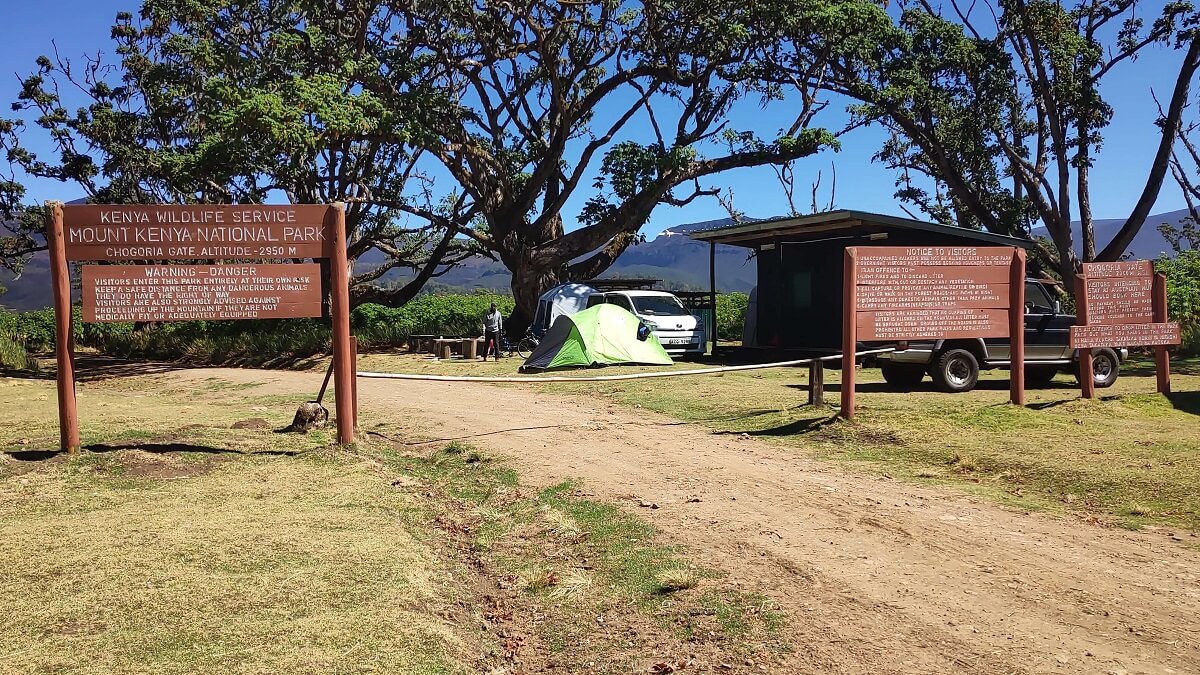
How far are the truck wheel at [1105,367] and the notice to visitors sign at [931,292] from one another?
4210mm

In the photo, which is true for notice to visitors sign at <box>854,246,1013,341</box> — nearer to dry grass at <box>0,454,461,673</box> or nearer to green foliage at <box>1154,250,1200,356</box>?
dry grass at <box>0,454,461,673</box>

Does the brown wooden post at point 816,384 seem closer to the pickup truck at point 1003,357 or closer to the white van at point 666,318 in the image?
the pickup truck at point 1003,357

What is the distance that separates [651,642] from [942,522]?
2.78 metres

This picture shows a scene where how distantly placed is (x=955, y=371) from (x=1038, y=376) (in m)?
2.44

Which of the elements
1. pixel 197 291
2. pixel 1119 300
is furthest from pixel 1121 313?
pixel 197 291

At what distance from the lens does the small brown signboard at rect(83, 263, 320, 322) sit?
27.2ft

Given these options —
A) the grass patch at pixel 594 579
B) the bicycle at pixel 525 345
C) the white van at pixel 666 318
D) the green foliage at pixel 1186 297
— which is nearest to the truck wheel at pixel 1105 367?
the white van at pixel 666 318

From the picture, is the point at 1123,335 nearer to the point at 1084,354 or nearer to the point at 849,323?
the point at 1084,354

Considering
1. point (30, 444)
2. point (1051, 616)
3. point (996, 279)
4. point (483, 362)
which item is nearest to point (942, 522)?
point (1051, 616)

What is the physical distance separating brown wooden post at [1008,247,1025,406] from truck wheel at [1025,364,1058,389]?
4083mm

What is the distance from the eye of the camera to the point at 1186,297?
2141 cm

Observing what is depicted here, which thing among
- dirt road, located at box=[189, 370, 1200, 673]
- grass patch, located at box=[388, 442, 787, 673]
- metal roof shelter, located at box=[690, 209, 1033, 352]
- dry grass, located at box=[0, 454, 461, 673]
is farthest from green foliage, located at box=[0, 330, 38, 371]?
grass patch, located at box=[388, 442, 787, 673]

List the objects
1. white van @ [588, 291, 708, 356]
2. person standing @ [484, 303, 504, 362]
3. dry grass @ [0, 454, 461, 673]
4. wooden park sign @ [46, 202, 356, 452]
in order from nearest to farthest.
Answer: dry grass @ [0, 454, 461, 673]
wooden park sign @ [46, 202, 356, 452]
white van @ [588, 291, 708, 356]
person standing @ [484, 303, 504, 362]

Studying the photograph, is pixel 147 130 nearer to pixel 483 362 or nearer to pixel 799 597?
pixel 483 362
